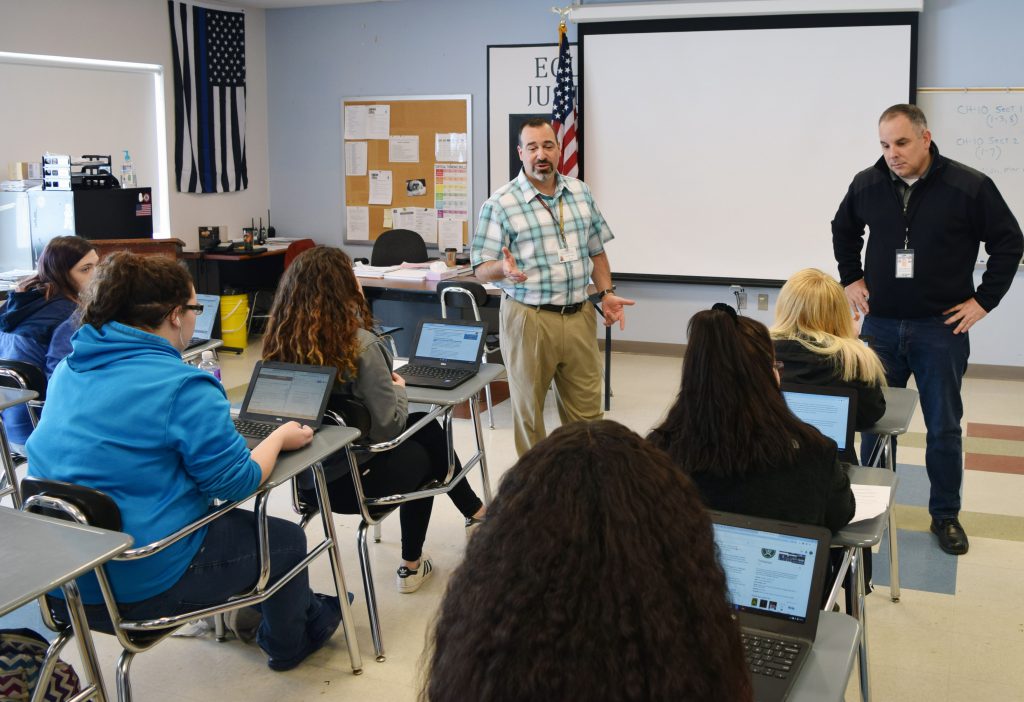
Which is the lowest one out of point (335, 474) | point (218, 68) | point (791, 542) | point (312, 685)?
point (312, 685)

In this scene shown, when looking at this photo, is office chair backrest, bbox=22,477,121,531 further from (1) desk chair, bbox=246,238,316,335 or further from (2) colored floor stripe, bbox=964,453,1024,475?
(1) desk chair, bbox=246,238,316,335

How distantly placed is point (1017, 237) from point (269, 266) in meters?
5.94

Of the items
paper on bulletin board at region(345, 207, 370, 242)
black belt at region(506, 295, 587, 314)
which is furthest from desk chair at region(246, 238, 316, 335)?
black belt at region(506, 295, 587, 314)

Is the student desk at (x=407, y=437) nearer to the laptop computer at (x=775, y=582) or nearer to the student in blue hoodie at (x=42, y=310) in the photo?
the laptop computer at (x=775, y=582)

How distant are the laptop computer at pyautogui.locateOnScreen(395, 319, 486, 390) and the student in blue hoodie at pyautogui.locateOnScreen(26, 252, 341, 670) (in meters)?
1.11

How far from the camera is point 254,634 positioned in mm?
3002

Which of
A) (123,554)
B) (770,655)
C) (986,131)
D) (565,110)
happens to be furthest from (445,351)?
(986,131)

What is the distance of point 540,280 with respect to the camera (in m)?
3.89

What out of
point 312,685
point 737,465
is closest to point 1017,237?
point 737,465

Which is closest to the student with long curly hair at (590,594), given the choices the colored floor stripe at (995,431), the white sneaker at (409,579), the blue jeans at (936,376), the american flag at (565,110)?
the white sneaker at (409,579)

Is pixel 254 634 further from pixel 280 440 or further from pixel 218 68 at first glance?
pixel 218 68

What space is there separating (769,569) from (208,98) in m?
6.90

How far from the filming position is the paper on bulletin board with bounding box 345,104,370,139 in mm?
7777

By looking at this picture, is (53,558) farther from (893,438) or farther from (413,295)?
(413,295)
